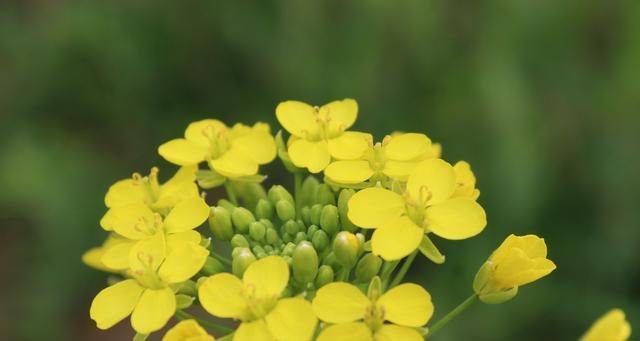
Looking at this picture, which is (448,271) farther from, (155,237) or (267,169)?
(155,237)

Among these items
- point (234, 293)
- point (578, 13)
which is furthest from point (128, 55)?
point (234, 293)

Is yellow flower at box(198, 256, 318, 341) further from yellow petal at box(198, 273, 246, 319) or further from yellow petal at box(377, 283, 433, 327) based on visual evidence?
yellow petal at box(377, 283, 433, 327)

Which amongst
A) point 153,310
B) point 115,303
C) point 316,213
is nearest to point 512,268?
point 316,213

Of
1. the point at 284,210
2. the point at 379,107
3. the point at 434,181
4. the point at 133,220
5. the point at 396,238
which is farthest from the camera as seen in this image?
the point at 379,107

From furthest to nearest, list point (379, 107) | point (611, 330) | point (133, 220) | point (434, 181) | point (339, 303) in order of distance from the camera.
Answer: point (379, 107), point (133, 220), point (434, 181), point (339, 303), point (611, 330)

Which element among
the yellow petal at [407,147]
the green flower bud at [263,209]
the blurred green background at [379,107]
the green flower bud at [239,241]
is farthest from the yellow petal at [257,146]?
the blurred green background at [379,107]

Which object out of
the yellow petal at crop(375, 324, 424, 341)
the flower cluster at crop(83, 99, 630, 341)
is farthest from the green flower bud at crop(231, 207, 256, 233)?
the yellow petal at crop(375, 324, 424, 341)

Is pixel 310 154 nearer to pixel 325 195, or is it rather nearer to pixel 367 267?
pixel 325 195
